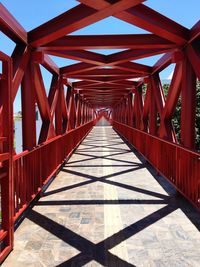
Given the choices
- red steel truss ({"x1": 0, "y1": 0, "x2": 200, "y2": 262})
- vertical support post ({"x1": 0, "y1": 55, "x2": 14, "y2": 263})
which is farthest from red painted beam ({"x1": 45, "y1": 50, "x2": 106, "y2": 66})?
vertical support post ({"x1": 0, "y1": 55, "x2": 14, "y2": 263})

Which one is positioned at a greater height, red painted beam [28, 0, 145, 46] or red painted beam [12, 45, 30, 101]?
red painted beam [28, 0, 145, 46]

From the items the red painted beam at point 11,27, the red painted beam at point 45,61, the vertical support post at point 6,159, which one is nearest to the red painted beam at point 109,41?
the red painted beam at point 45,61

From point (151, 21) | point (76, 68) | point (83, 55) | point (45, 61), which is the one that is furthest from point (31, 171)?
point (76, 68)

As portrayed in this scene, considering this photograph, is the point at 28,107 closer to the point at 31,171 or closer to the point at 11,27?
the point at 31,171

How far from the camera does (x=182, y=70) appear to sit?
19.5 ft

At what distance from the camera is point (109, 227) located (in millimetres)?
3928

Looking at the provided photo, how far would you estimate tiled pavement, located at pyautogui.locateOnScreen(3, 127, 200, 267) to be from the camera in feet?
10.1

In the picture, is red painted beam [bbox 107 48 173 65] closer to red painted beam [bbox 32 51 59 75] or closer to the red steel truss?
the red steel truss

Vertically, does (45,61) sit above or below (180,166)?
above

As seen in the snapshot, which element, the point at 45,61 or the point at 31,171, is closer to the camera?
the point at 31,171

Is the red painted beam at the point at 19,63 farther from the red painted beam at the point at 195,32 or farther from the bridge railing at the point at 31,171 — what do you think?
the red painted beam at the point at 195,32

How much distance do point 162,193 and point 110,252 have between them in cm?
274

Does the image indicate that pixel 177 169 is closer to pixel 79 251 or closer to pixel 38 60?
pixel 79 251

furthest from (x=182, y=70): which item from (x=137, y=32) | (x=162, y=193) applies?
(x=162, y=193)
